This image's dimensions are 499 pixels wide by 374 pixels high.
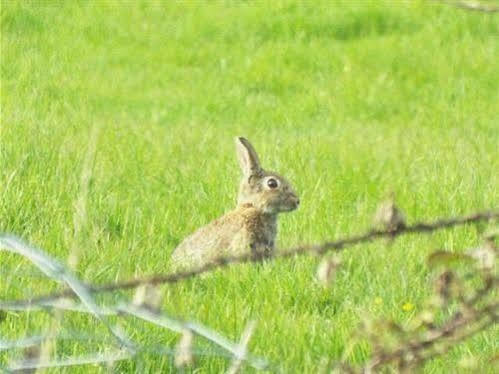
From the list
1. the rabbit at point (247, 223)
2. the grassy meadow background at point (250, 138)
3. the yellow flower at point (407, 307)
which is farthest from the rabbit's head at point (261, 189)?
the yellow flower at point (407, 307)

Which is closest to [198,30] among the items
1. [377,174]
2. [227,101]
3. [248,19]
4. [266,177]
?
[248,19]

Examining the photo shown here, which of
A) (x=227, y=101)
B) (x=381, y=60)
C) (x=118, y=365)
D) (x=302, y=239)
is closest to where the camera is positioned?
(x=118, y=365)

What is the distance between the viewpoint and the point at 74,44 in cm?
1273

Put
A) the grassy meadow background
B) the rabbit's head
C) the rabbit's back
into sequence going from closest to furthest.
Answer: the grassy meadow background → the rabbit's back → the rabbit's head

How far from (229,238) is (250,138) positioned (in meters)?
3.52

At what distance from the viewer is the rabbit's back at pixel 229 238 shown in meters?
5.25

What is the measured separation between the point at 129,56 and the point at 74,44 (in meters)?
0.59

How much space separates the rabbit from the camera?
532 cm

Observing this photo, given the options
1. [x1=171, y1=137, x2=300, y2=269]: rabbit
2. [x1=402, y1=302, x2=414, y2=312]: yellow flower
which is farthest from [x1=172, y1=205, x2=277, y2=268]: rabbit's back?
[x1=402, y1=302, x2=414, y2=312]: yellow flower

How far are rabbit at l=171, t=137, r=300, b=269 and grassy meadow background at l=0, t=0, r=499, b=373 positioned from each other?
0.11 m

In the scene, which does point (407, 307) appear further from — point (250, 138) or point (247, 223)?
point (250, 138)

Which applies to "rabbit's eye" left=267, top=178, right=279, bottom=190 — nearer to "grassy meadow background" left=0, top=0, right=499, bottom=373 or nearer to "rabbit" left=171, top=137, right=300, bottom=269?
"rabbit" left=171, top=137, right=300, bottom=269

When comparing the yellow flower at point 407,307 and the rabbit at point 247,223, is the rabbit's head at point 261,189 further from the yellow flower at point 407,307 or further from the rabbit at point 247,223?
the yellow flower at point 407,307

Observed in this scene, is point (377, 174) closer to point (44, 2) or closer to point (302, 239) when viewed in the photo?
point (302, 239)
